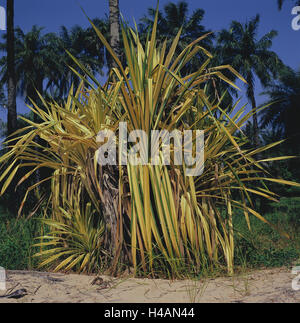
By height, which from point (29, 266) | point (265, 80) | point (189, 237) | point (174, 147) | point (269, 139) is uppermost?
point (265, 80)

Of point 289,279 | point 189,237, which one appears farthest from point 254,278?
point 189,237

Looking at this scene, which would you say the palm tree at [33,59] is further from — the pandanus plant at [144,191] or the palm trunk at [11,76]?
the pandanus plant at [144,191]

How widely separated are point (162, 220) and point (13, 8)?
7591 millimetres

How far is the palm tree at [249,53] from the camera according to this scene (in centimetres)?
2066

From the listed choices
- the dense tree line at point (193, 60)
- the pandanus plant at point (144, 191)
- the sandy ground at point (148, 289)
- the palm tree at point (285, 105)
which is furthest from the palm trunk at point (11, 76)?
the palm tree at point (285, 105)

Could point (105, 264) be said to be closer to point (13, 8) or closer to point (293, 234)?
point (293, 234)

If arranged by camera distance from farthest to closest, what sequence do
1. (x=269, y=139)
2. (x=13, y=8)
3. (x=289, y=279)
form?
(x=269, y=139) < (x=13, y=8) < (x=289, y=279)

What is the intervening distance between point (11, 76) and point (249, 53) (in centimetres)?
1689

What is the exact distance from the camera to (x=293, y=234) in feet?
15.2

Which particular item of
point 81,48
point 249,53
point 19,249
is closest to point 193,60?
point 249,53

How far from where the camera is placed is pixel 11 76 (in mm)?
7730

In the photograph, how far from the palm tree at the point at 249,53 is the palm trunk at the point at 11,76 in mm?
15035
